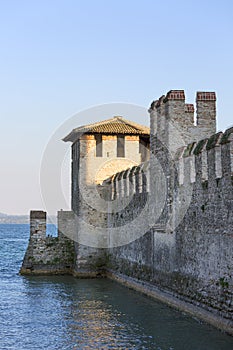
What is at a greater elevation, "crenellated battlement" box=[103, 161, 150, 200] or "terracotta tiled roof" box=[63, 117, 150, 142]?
"terracotta tiled roof" box=[63, 117, 150, 142]

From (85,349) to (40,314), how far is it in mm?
3870

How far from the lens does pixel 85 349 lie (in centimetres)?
1140

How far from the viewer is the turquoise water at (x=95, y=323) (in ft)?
38.1

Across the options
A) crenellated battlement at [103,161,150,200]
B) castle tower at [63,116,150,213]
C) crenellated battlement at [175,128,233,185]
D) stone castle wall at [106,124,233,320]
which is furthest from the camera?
castle tower at [63,116,150,213]

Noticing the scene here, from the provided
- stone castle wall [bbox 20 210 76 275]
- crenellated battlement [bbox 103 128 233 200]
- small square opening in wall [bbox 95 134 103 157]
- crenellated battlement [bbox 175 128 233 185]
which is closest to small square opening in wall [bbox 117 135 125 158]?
small square opening in wall [bbox 95 134 103 157]

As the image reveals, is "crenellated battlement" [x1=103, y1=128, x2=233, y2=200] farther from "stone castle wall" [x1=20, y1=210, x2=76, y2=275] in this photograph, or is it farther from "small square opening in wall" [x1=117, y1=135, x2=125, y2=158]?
"stone castle wall" [x1=20, y1=210, x2=76, y2=275]

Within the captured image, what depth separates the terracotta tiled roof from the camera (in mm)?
24344

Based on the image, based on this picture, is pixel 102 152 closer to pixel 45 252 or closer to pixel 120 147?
pixel 120 147

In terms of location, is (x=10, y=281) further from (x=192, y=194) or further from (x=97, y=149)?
(x=192, y=194)

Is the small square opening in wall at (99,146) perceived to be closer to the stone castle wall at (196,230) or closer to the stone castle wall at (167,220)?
the stone castle wall at (167,220)

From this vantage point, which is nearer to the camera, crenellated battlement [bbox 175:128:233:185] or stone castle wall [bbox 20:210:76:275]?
crenellated battlement [bbox 175:128:233:185]

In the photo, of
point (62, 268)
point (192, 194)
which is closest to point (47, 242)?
point (62, 268)

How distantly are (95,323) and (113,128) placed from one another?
1222 centimetres

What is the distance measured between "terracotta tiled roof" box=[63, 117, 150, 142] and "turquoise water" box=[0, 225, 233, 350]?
7303 millimetres
